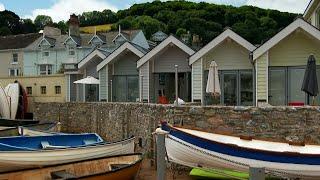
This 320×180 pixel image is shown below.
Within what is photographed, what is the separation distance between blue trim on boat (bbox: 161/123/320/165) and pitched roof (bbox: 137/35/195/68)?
520 inches

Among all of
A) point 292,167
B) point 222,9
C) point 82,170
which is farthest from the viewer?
point 222,9

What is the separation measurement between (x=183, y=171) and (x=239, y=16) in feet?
229

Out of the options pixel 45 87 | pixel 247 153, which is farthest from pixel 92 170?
pixel 45 87

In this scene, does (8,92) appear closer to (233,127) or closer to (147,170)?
(147,170)

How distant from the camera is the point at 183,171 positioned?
52.6 ft

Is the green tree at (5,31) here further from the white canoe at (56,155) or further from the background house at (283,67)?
the white canoe at (56,155)

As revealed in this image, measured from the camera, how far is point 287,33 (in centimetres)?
2233

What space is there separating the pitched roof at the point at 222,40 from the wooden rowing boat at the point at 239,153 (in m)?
10.8

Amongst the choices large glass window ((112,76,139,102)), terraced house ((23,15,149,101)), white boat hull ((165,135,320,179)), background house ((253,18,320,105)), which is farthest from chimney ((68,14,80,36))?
white boat hull ((165,135,320,179))

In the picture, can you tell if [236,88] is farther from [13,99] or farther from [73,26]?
[73,26]

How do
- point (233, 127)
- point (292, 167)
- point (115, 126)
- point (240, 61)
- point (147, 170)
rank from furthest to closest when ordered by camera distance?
point (240, 61)
point (115, 126)
point (147, 170)
point (233, 127)
point (292, 167)

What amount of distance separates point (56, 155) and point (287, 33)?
494 inches

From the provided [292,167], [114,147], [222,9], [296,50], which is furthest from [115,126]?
[222,9]

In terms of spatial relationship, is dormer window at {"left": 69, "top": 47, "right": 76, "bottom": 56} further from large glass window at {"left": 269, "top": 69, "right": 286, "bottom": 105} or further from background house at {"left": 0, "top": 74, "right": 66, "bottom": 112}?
large glass window at {"left": 269, "top": 69, "right": 286, "bottom": 105}
